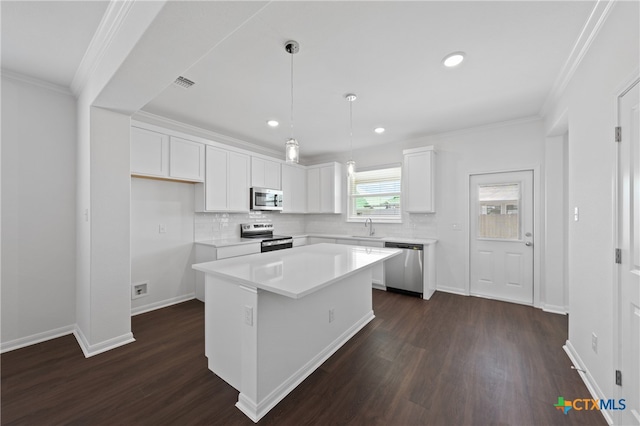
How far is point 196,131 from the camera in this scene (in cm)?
401

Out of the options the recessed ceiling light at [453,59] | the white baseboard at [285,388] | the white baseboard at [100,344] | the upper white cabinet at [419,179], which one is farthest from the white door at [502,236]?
the white baseboard at [100,344]

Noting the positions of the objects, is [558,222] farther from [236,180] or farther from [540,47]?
[236,180]

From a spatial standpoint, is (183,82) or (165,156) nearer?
(183,82)

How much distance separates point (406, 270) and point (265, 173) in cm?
301

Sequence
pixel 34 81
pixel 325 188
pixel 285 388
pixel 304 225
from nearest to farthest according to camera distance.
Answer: pixel 285 388 → pixel 34 81 → pixel 325 188 → pixel 304 225

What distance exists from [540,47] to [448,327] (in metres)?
2.82

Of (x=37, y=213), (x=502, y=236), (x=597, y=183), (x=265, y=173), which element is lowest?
(x=502, y=236)

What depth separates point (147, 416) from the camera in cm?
164

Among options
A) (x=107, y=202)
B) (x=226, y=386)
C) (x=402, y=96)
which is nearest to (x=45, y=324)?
(x=107, y=202)

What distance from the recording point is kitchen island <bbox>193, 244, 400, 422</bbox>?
1627 mm

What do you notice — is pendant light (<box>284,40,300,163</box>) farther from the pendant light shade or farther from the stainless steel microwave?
the stainless steel microwave

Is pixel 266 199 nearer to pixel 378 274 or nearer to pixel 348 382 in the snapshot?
pixel 378 274

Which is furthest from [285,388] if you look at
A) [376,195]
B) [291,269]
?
[376,195]

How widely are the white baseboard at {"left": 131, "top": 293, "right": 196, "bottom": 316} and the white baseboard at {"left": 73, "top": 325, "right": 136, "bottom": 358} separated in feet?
2.21
